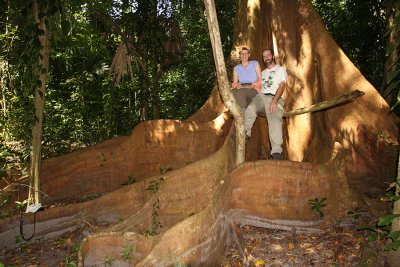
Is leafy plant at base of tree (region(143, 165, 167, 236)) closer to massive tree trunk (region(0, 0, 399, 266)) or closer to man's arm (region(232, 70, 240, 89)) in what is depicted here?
massive tree trunk (region(0, 0, 399, 266))

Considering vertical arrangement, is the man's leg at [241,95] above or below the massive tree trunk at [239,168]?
above

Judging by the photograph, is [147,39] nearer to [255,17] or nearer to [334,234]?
[255,17]

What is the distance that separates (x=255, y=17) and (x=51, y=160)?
4181 millimetres

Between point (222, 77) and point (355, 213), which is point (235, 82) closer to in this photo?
point (222, 77)

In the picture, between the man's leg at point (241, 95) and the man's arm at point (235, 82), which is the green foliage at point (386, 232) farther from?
the man's arm at point (235, 82)

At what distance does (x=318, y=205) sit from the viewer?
457 cm

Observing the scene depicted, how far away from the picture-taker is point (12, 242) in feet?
16.3

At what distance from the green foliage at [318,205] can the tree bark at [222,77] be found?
97 cm

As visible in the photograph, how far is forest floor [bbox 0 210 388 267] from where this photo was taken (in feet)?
13.1

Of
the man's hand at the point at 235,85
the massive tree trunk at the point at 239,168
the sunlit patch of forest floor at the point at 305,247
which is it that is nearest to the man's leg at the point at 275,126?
the man's hand at the point at 235,85

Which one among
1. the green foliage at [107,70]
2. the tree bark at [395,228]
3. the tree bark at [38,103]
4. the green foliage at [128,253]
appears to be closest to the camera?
the tree bark at [395,228]

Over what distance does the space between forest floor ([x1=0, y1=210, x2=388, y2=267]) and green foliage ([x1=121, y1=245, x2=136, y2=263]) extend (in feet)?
0.58

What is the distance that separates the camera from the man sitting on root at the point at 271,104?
514 cm

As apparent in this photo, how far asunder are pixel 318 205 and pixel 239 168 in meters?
1.04
